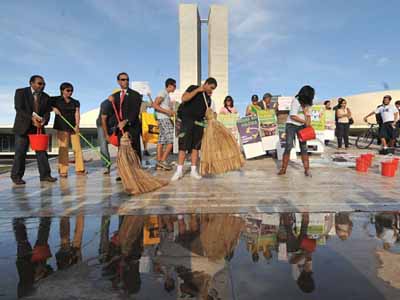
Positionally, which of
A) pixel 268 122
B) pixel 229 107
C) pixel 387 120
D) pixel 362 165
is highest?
pixel 229 107

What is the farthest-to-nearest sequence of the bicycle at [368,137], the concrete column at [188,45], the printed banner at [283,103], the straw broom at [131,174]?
1. the concrete column at [188,45]
2. the bicycle at [368,137]
3. the printed banner at [283,103]
4. the straw broom at [131,174]

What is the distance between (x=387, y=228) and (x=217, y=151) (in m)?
2.63

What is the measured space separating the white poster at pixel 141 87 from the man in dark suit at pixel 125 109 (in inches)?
121

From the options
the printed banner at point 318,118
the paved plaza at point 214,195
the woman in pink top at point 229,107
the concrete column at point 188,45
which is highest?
the concrete column at point 188,45

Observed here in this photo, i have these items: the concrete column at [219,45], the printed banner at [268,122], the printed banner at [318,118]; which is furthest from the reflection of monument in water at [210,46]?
the printed banner at [268,122]

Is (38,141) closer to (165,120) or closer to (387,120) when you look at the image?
(165,120)

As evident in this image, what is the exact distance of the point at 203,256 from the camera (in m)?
2.18

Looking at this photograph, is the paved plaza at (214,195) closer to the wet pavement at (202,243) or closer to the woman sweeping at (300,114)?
the wet pavement at (202,243)

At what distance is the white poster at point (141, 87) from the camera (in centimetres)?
797

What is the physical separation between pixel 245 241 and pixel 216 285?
29.3 inches

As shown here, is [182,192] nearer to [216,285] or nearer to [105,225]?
[105,225]

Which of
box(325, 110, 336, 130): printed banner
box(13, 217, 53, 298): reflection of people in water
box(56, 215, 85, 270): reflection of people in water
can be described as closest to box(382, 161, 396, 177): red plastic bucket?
box(325, 110, 336, 130): printed banner

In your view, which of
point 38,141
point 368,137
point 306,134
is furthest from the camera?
point 368,137

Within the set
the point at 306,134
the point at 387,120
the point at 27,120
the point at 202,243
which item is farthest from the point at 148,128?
the point at 387,120
